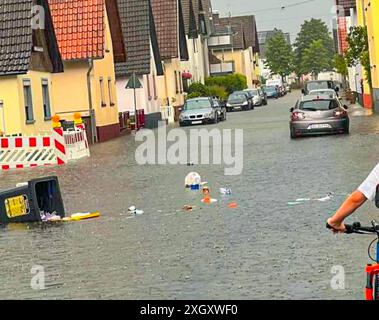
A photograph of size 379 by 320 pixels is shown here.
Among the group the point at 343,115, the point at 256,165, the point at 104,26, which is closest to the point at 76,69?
the point at 104,26

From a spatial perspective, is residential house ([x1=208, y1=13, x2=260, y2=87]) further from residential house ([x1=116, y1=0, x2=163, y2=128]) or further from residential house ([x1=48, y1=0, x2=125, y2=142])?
residential house ([x1=48, y1=0, x2=125, y2=142])

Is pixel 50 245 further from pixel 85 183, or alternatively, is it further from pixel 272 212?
pixel 85 183

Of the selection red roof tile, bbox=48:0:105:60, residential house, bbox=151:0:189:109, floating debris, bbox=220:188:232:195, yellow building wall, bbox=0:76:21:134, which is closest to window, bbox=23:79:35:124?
yellow building wall, bbox=0:76:21:134

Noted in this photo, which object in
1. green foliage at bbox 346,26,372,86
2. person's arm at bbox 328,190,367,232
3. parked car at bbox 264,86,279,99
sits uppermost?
green foliage at bbox 346,26,372,86

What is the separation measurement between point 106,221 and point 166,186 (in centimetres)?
566

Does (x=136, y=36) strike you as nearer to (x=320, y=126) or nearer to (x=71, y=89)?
(x=71, y=89)

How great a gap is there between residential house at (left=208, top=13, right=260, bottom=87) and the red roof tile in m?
71.3

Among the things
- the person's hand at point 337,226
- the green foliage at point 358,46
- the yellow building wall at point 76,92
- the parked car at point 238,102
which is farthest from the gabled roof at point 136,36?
the person's hand at point 337,226

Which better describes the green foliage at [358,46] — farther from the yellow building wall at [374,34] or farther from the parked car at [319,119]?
the parked car at [319,119]

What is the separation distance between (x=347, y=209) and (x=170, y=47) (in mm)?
72186

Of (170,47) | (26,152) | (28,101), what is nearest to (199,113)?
(28,101)

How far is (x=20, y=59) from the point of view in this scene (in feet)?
124

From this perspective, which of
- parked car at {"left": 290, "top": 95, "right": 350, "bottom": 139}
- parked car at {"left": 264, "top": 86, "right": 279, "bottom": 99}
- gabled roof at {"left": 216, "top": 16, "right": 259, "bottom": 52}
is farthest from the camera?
gabled roof at {"left": 216, "top": 16, "right": 259, "bottom": 52}

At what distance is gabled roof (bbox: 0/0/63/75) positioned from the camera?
3769cm
